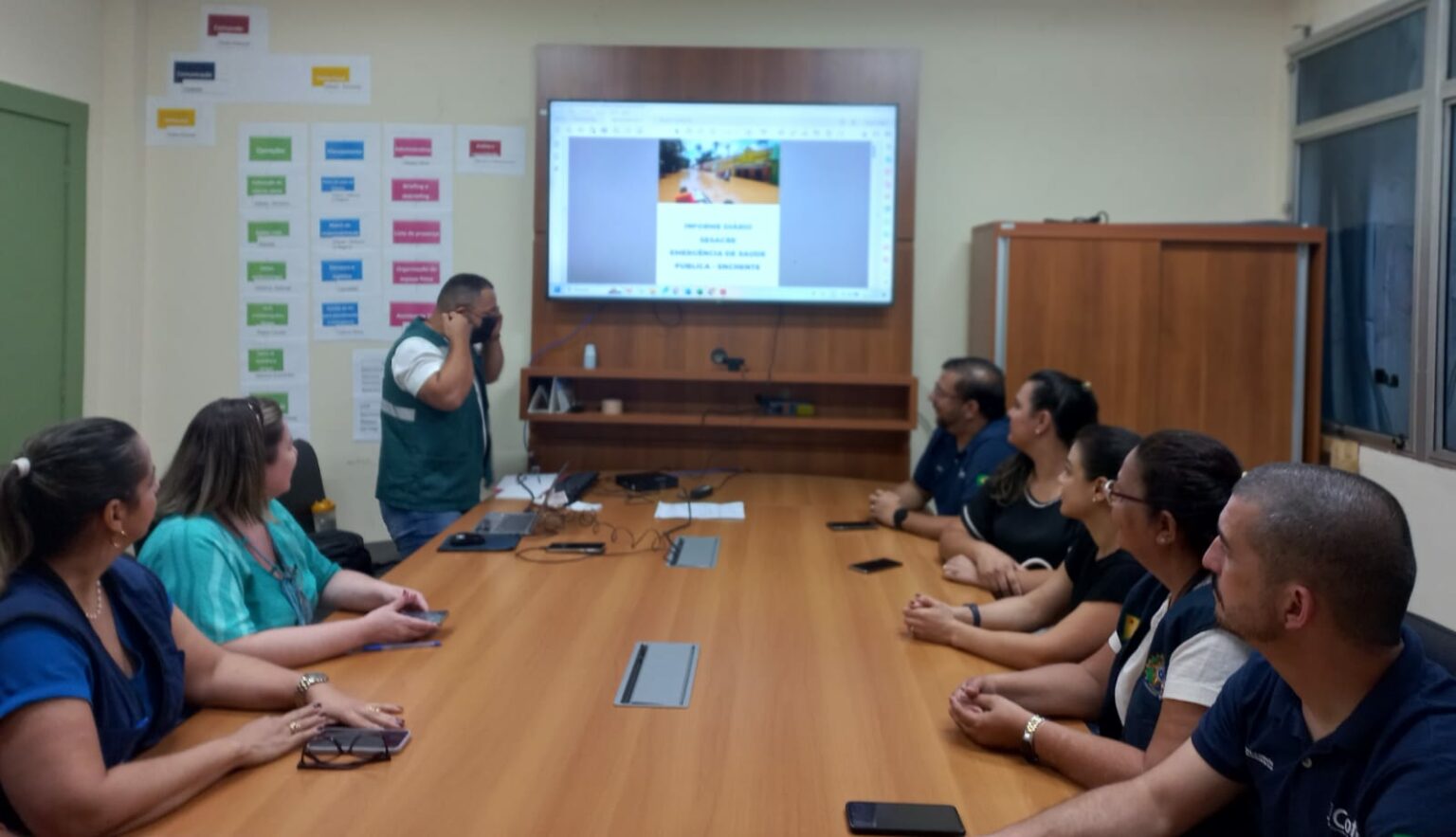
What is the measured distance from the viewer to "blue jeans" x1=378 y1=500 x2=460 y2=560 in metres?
3.81

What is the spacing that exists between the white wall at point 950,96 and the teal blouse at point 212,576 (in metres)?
2.50

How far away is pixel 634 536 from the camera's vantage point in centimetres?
335

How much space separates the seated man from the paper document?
0.47 m

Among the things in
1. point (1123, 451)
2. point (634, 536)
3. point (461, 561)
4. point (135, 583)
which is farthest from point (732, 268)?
point (135, 583)

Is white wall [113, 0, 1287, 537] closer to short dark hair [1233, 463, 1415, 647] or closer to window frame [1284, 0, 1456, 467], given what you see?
window frame [1284, 0, 1456, 467]

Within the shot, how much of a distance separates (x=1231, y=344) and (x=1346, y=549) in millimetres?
3247

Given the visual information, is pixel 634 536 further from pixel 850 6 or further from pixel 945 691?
pixel 850 6

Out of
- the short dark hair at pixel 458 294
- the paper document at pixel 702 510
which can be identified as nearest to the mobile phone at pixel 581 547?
the paper document at pixel 702 510

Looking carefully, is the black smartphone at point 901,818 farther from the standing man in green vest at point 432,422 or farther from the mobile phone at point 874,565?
the standing man in green vest at point 432,422

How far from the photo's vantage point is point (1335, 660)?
1.29m

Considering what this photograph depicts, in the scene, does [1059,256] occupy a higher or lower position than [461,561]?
higher

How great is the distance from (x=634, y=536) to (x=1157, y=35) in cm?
307

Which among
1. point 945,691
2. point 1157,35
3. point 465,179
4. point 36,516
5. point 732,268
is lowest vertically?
point 945,691

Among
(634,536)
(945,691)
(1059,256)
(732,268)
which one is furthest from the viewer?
(732,268)
